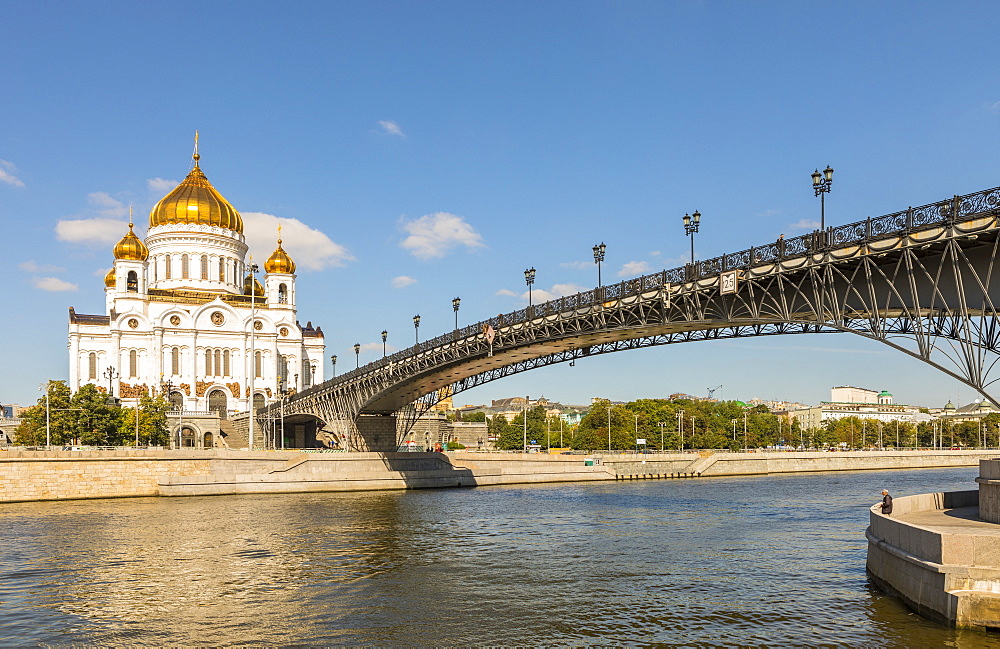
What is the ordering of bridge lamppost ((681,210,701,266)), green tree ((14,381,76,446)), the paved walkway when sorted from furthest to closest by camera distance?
green tree ((14,381,76,446)) < bridge lamppost ((681,210,701,266)) < the paved walkway

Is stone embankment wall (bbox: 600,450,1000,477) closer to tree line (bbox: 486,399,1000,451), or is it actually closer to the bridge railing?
tree line (bbox: 486,399,1000,451)

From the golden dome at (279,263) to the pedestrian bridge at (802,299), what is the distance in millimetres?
60163

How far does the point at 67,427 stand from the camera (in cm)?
6850

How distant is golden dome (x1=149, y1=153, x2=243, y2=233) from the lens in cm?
10286

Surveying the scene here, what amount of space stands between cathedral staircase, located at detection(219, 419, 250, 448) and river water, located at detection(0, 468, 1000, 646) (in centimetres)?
4461

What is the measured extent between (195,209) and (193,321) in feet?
49.1

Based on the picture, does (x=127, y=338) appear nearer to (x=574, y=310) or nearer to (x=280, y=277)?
(x=280, y=277)

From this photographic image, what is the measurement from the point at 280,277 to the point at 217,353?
574 inches

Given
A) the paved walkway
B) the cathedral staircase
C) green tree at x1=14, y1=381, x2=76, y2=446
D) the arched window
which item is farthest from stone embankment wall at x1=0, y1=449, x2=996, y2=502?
the arched window

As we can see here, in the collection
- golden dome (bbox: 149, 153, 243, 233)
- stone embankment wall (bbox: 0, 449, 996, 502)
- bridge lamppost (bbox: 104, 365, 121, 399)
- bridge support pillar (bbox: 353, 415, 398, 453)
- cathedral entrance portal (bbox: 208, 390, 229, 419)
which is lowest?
stone embankment wall (bbox: 0, 449, 996, 502)

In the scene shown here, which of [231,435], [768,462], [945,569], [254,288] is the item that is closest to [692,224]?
[945,569]

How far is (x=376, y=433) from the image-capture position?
6594 cm

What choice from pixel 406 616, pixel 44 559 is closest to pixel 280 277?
pixel 44 559

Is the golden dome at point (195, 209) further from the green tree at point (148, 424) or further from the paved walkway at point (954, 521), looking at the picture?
the paved walkway at point (954, 521)
